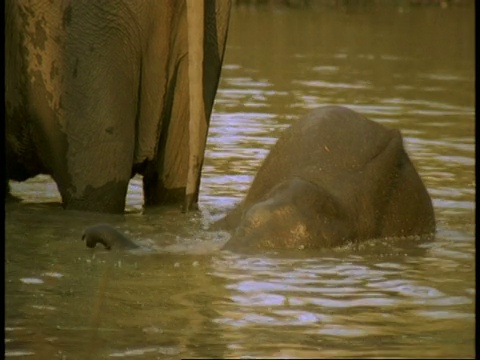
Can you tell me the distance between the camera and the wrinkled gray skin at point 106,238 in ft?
21.2

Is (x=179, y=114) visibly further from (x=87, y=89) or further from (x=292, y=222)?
(x=292, y=222)

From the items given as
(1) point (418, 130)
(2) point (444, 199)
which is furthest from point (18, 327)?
Result: (1) point (418, 130)

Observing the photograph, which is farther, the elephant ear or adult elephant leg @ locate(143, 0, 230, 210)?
adult elephant leg @ locate(143, 0, 230, 210)

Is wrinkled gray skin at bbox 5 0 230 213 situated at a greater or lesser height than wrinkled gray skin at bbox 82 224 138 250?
greater

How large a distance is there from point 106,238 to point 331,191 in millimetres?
979

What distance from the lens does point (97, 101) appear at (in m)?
7.43

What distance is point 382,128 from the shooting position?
7.25 m

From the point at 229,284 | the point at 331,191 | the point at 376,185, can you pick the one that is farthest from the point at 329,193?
the point at 229,284

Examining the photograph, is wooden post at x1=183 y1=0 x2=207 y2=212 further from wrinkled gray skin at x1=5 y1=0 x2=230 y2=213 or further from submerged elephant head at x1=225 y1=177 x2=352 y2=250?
submerged elephant head at x1=225 y1=177 x2=352 y2=250

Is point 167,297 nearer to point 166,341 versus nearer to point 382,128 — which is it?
point 166,341

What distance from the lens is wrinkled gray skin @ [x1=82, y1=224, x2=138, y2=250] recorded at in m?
6.45

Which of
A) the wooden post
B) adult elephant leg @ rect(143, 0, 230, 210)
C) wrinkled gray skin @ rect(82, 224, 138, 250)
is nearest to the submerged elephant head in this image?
wrinkled gray skin @ rect(82, 224, 138, 250)

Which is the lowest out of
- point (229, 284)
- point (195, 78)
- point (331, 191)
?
point (229, 284)

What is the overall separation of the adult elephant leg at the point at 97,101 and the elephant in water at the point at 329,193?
0.65 meters
